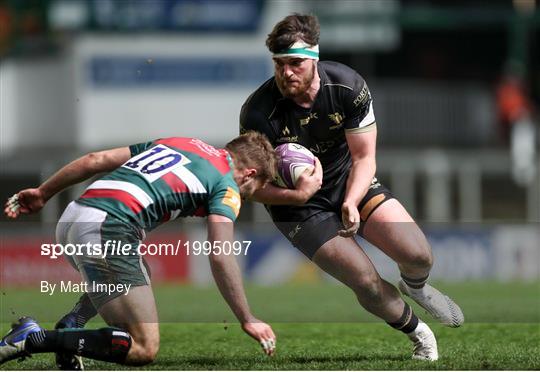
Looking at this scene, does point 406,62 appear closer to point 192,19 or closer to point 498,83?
point 498,83

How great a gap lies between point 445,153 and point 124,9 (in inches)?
271

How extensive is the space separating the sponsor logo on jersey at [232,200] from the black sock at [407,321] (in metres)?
1.78

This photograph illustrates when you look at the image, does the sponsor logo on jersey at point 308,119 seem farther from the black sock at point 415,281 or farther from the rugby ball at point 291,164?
the black sock at point 415,281

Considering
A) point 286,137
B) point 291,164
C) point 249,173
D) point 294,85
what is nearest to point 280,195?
point 291,164

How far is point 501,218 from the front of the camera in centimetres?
2472

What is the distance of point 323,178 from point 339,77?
0.72 metres

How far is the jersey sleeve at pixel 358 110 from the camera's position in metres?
8.12

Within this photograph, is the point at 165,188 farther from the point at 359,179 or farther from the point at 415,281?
the point at 415,281

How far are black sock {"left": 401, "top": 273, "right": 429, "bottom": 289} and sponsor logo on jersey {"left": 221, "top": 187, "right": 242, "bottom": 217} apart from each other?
1974mm

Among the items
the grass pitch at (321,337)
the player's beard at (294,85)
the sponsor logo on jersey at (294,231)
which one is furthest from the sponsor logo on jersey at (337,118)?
the grass pitch at (321,337)

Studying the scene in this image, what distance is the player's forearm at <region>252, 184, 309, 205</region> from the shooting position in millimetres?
7918

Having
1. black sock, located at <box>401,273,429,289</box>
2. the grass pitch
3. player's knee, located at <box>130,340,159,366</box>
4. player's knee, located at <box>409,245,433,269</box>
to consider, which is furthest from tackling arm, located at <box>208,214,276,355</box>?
black sock, located at <box>401,273,429,289</box>

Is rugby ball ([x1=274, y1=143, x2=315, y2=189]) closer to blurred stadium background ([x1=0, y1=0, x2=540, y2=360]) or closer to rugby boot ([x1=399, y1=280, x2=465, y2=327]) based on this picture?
rugby boot ([x1=399, y1=280, x2=465, y2=327])

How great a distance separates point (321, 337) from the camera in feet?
31.9
